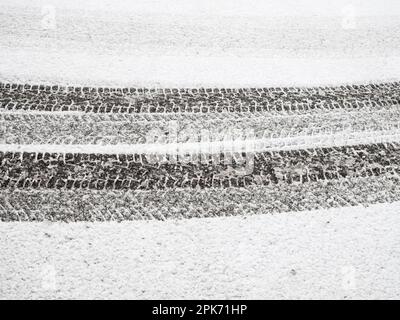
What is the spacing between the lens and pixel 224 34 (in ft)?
20.7

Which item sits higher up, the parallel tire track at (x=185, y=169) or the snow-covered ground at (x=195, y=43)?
the snow-covered ground at (x=195, y=43)

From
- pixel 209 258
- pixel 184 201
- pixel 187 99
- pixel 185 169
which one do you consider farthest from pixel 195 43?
pixel 209 258

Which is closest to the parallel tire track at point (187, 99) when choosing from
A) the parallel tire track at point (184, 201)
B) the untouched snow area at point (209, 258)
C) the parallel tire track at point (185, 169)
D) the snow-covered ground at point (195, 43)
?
the snow-covered ground at point (195, 43)

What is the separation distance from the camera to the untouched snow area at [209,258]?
3043mm

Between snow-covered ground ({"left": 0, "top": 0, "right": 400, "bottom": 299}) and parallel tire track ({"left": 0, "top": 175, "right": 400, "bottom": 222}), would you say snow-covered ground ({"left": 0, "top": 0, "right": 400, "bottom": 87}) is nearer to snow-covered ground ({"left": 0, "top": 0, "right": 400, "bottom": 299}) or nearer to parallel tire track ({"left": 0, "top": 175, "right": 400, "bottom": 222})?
snow-covered ground ({"left": 0, "top": 0, "right": 400, "bottom": 299})

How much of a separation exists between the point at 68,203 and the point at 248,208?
162cm

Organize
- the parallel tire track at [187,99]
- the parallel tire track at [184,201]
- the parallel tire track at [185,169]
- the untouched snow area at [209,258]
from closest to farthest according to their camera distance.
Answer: the untouched snow area at [209,258], the parallel tire track at [184,201], the parallel tire track at [185,169], the parallel tire track at [187,99]

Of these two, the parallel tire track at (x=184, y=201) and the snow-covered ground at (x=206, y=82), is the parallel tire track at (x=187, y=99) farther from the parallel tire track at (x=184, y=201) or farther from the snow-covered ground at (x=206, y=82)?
the parallel tire track at (x=184, y=201)

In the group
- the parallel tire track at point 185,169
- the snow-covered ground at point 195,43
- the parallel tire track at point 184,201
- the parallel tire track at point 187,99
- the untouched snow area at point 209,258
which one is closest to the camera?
the untouched snow area at point 209,258

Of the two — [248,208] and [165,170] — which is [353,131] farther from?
[165,170]

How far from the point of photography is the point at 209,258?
3.26 m

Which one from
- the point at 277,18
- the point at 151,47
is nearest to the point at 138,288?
the point at 151,47

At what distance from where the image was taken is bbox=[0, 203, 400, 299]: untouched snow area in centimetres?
304

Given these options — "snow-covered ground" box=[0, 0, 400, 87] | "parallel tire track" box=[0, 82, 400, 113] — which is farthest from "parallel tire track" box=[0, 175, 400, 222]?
"snow-covered ground" box=[0, 0, 400, 87]
